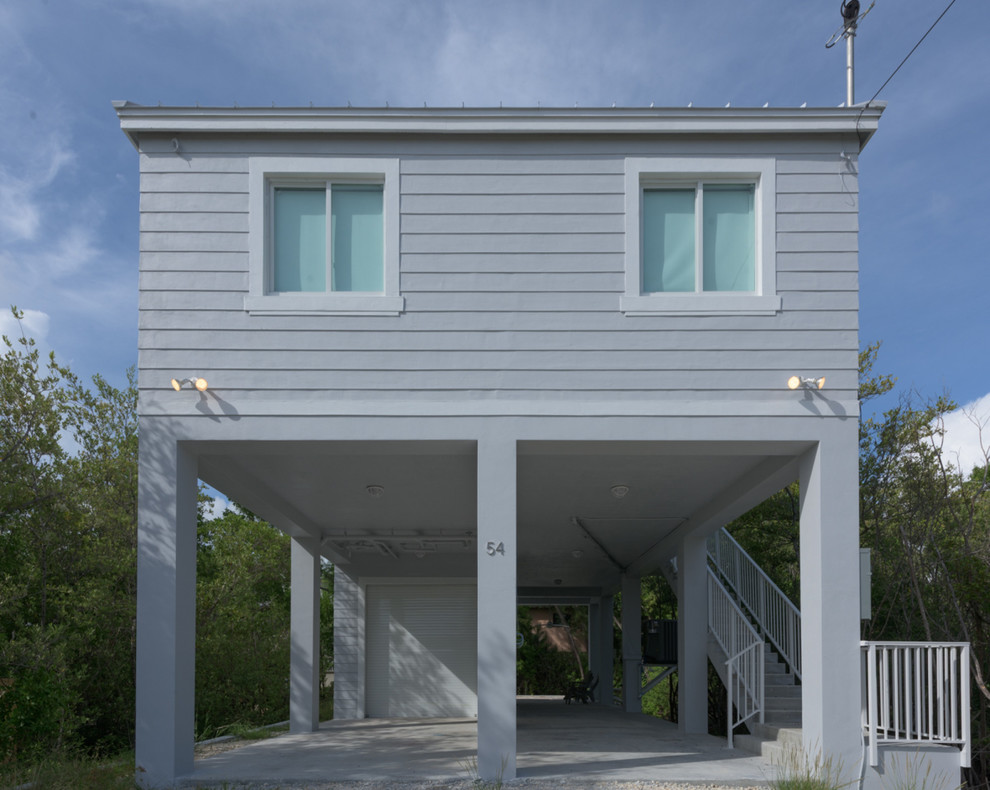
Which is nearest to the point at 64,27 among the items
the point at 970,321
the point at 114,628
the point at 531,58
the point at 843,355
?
the point at 531,58

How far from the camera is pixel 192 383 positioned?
798 centimetres

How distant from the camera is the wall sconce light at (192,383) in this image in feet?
26.0

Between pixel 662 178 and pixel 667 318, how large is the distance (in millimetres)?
1261

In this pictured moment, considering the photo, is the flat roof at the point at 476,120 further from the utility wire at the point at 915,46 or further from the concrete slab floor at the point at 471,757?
the concrete slab floor at the point at 471,757

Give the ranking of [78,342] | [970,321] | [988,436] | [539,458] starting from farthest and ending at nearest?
[970,321]
[78,342]
[988,436]
[539,458]

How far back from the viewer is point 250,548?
64.3 feet

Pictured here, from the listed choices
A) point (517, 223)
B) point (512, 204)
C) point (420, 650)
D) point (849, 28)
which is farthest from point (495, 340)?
point (420, 650)

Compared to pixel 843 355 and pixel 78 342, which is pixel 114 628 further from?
pixel 843 355

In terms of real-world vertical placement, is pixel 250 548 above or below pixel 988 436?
below

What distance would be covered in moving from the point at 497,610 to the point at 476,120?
4.13m

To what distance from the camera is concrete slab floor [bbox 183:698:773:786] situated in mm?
7777

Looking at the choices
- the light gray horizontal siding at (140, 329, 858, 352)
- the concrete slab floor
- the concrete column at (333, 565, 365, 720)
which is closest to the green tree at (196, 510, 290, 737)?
the concrete column at (333, 565, 365, 720)

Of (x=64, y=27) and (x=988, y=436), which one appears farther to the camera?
(x=64, y=27)

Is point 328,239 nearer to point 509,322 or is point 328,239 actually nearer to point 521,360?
point 509,322
